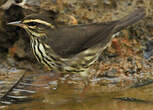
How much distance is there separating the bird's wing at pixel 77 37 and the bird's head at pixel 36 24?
0.37 ft

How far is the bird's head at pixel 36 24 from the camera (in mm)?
5570

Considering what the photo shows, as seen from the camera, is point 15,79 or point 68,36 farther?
point 15,79

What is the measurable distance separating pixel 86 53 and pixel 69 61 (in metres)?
0.32

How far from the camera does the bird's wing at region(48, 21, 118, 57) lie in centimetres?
573

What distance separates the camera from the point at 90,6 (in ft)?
23.4

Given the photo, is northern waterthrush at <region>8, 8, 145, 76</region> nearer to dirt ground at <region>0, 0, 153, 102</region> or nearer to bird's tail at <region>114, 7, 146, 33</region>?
bird's tail at <region>114, 7, 146, 33</region>

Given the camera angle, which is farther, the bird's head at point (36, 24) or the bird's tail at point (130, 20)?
the bird's tail at point (130, 20)

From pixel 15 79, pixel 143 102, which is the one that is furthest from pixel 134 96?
pixel 15 79

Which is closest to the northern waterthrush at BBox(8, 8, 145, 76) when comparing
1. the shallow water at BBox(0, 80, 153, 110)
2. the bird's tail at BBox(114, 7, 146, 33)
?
the bird's tail at BBox(114, 7, 146, 33)

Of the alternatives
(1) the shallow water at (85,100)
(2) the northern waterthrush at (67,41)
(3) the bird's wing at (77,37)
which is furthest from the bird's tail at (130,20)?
(1) the shallow water at (85,100)

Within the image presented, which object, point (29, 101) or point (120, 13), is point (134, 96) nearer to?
point (29, 101)

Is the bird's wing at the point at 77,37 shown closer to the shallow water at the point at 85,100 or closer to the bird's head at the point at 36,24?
the bird's head at the point at 36,24

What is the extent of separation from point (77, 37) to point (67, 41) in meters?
0.17

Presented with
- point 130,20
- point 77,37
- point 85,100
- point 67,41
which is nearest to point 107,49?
Result: point 130,20
